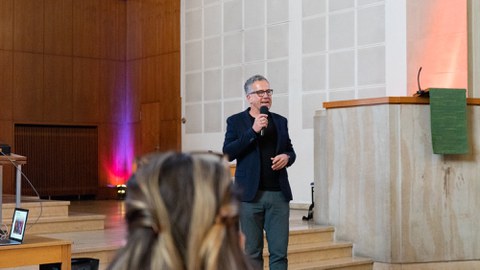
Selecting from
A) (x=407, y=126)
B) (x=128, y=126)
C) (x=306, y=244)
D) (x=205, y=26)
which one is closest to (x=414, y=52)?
(x=407, y=126)

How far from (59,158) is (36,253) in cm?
954

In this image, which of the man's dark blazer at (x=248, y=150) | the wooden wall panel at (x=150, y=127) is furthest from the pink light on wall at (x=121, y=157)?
the man's dark blazer at (x=248, y=150)

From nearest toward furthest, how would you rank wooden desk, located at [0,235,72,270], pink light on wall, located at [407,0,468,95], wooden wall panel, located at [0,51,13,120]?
wooden desk, located at [0,235,72,270] → pink light on wall, located at [407,0,468,95] → wooden wall panel, located at [0,51,13,120]

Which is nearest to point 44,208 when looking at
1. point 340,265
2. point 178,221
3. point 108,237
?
point 108,237

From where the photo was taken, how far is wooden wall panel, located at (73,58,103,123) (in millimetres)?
13500

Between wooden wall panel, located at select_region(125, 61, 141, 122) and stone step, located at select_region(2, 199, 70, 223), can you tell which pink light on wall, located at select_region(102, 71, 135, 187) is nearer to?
wooden wall panel, located at select_region(125, 61, 141, 122)

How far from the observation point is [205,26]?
1248cm

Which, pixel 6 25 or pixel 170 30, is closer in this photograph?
pixel 6 25

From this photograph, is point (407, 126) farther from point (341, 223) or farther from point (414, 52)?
point (414, 52)

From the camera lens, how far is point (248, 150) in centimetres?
471

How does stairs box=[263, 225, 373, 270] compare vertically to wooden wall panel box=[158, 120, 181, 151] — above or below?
below

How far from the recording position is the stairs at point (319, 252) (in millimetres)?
6980

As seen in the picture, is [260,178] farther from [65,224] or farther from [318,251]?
[65,224]

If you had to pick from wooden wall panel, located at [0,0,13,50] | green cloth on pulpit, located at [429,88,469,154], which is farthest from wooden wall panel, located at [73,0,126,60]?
green cloth on pulpit, located at [429,88,469,154]
